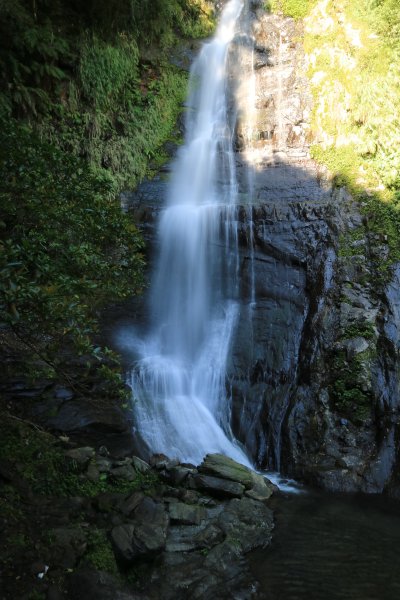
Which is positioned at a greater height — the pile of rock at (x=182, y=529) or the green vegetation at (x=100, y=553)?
the green vegetation at (x=100, y=553)

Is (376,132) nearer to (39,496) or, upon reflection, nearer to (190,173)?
(190,173)

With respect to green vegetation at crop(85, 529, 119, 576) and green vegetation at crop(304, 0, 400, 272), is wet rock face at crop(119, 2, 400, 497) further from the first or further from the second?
green vegetation at crop(85, 529, 119, 576)

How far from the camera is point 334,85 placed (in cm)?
1344

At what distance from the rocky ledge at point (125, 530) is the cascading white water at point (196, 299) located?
1.66 metres

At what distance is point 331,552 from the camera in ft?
17.5

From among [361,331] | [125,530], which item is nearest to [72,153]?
[361,331]

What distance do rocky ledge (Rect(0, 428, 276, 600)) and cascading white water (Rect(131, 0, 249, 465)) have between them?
1660mm

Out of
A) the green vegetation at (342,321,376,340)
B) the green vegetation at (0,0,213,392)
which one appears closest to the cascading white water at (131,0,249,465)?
the green vegetation at (0,0,213,392)

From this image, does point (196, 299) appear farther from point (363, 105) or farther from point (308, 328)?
point (363, 105)

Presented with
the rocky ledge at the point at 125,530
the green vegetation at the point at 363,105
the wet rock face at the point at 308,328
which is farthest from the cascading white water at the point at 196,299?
the green vegetation at the point at 363,105

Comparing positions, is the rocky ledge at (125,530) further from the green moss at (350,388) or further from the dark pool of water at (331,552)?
the green moss at (350,388)

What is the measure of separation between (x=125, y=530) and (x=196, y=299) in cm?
734

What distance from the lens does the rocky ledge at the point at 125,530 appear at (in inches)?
155

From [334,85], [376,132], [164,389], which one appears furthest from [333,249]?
[334,85]
